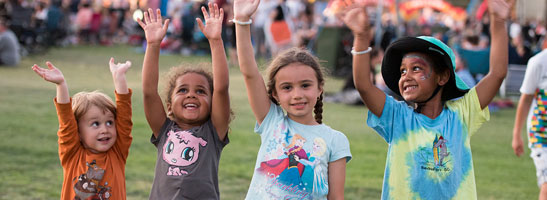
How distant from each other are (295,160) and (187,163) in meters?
0.66

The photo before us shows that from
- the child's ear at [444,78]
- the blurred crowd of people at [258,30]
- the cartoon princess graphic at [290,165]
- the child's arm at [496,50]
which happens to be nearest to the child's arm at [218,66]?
the cartoon princess graphic at [290,165]

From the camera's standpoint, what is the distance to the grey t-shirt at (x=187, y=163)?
12.1 feet

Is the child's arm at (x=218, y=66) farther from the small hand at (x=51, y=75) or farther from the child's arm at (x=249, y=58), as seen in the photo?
the small hand at (x=51, y=75)

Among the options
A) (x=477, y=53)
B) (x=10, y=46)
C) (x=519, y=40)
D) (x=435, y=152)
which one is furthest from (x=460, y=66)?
(x=10, y=46)

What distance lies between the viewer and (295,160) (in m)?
3.46

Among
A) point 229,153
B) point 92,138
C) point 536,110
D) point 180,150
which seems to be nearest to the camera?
point 180,150

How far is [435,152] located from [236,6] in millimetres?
1379

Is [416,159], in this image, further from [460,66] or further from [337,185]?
[460,66]

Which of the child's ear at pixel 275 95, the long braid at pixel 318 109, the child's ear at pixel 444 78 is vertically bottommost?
the long braid at pixel 318 109

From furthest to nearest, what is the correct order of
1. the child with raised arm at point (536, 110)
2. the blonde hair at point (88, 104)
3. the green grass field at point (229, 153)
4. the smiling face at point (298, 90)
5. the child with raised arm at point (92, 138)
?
the green grass field at point (229, 153)
the child with raised arm at point (536, 110)
the blonde hair at point (88, 104)
the child with raised arm at point (92, 138)
the smiling face at point (298, 90)

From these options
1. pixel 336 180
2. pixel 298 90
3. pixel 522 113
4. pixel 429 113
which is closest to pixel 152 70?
pixel 298 90

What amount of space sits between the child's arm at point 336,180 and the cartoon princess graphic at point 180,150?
775 mm

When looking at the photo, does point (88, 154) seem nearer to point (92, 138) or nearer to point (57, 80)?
point (92, 138)

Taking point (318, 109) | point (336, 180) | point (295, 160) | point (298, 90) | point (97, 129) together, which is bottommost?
point (336, 180)
